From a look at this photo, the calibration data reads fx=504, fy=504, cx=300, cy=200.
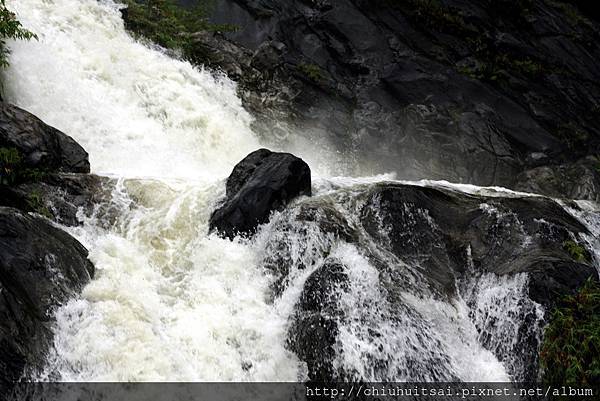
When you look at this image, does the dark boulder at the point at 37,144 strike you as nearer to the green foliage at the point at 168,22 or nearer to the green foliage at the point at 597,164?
the green foliage at the point at 168,22

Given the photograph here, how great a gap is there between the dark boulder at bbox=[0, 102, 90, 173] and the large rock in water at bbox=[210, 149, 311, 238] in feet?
10.8

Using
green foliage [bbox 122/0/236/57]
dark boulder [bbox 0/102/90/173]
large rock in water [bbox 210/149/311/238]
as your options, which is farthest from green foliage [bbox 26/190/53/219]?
green foliage [bbox 122/0/236/57]

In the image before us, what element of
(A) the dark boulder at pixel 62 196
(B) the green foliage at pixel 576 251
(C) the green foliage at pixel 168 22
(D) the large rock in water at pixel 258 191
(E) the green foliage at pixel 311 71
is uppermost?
(B) the green foliage at pixel 576 251

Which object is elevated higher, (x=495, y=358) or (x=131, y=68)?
(x=495, y=358)

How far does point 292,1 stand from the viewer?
19.5m

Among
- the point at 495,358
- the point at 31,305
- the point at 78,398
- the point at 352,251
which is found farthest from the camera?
the point at 352,251

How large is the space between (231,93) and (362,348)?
1153cm

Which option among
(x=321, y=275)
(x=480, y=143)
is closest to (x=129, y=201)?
(x=321, y=275)

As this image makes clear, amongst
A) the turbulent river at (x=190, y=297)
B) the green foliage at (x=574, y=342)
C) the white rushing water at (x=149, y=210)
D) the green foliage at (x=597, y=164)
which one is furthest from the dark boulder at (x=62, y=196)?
the green foliage at (x=597, y=164)

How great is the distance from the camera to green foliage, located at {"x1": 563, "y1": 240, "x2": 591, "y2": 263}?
30.1ft

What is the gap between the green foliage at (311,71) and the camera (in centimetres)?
1780

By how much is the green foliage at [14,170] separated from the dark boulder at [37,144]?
0.44ft

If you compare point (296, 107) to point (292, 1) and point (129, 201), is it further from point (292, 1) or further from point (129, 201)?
point (129, 201)

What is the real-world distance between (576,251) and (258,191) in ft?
19.6
